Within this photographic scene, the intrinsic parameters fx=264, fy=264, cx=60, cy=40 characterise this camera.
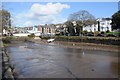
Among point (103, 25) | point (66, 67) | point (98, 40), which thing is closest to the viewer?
point (66, 67)

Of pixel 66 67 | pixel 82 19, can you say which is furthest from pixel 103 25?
pixel 66 67

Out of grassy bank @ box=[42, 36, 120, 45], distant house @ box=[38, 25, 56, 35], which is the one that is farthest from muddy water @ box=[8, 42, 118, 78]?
distant house @ box=[38, 25, 56, 35]

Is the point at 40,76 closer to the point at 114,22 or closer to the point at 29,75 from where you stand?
the point at 29,75

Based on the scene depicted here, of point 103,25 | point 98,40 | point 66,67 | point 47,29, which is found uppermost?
point 103,25

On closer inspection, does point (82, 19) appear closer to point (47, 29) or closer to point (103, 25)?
point (103, 25)

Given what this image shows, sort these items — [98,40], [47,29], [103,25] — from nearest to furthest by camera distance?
[98,40] → [103,25] → [47,29]

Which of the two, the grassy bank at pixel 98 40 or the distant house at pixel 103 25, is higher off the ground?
the distant house at pixel 103 25

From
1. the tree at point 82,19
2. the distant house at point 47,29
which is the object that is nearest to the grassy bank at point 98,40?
the tree at point 82,19

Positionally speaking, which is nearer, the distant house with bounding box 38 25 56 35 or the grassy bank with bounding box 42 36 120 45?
the grassy bank with bounding box 42 36 120 45

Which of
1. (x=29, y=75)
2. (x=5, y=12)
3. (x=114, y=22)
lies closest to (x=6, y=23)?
(x=5, y=12)

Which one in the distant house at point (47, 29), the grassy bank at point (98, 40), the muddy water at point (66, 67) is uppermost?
the distant house at point (47, 29)

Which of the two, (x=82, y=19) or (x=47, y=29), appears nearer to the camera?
(x=82, y=19)

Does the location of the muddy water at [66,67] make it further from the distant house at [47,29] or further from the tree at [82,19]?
the distant house at [47,29]

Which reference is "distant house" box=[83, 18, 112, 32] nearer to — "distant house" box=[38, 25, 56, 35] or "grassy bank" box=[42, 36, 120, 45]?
"grassy bank" box=[42, 36, 120, 45]
